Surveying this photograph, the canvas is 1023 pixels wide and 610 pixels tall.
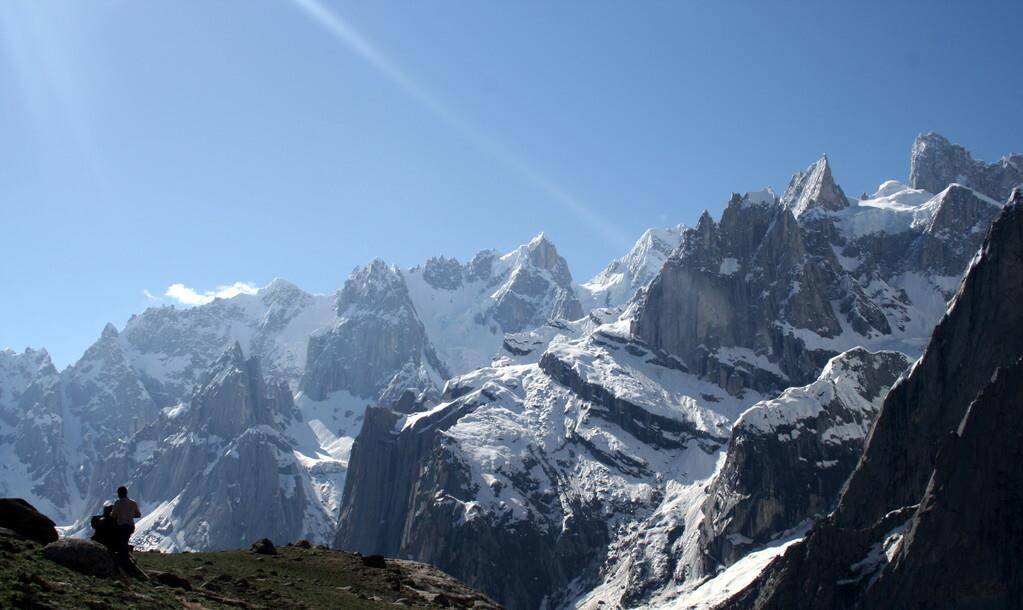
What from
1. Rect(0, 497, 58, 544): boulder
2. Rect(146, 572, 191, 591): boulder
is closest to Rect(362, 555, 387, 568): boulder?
Rect(146, 572, 191, 591): boulder

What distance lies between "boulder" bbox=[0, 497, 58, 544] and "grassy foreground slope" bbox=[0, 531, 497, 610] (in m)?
2.43

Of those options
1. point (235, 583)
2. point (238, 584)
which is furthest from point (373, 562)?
point (238, 584)

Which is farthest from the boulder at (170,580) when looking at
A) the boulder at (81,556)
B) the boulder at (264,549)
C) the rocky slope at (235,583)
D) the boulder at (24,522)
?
the boulder at (264,549)

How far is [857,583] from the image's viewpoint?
199 meters

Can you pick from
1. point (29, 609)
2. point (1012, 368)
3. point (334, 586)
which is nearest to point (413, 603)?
point (334, 586)

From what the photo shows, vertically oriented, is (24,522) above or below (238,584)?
above

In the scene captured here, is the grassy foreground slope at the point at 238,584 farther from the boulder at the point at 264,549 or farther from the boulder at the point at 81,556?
the boulder at the point at 264,549

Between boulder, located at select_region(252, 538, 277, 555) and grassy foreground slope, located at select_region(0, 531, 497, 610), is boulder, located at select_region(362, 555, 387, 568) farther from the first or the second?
boulder, located at select_region(252, 538, 277, 555)

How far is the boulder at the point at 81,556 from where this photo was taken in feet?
157

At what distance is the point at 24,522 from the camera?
5203 cm

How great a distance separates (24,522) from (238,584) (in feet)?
52.4

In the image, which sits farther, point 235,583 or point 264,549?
point 264,549

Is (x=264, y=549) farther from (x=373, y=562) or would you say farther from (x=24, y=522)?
(x=24, y=522)

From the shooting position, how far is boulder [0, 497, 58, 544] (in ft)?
169
